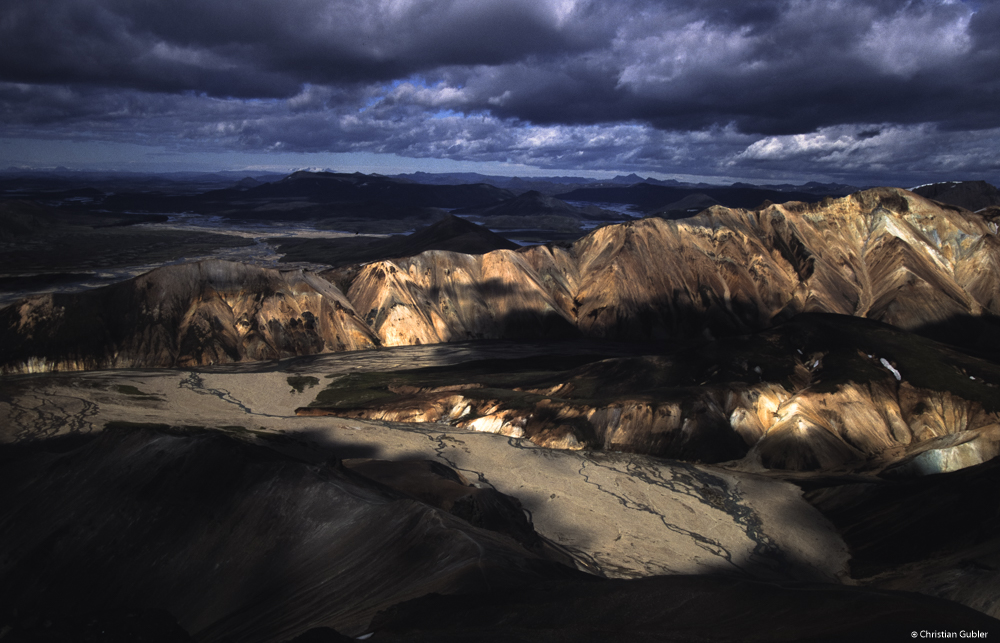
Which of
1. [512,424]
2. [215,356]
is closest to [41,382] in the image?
[215,356]

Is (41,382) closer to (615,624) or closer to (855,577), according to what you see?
(615,624)

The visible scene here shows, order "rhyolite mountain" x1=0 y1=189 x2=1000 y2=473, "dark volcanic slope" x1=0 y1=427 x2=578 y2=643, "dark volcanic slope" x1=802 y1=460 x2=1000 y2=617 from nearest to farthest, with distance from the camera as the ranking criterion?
1. "dark volcanic slope" x1=0 y1=427 x2=578 y2=643
2. "dark volcanic slope" x1=802 y1=460 x2=1000 y2=617
3. "rhyolite mountain" x1=0 y1=189 x2=1000 y2=473

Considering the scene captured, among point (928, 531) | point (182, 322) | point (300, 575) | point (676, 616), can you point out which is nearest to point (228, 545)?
point (300, 575)

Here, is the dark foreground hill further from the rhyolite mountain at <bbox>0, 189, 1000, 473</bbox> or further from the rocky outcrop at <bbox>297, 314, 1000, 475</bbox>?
the rhyolite mountain at <bbox>0, 189, 1000, 473</bbox>

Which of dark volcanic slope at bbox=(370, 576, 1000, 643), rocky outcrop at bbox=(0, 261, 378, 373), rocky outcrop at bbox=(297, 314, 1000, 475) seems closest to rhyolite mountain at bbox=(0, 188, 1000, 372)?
rocky outcrop at bbox=(0, 261, 378, 373)

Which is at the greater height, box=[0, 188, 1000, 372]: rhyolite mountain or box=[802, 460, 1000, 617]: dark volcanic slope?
box=[0, 188, 1000, 372]: rhyolite mountain

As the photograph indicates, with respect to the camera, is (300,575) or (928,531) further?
(928,531)

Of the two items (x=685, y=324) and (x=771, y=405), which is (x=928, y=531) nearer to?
(x=771, y=405)
